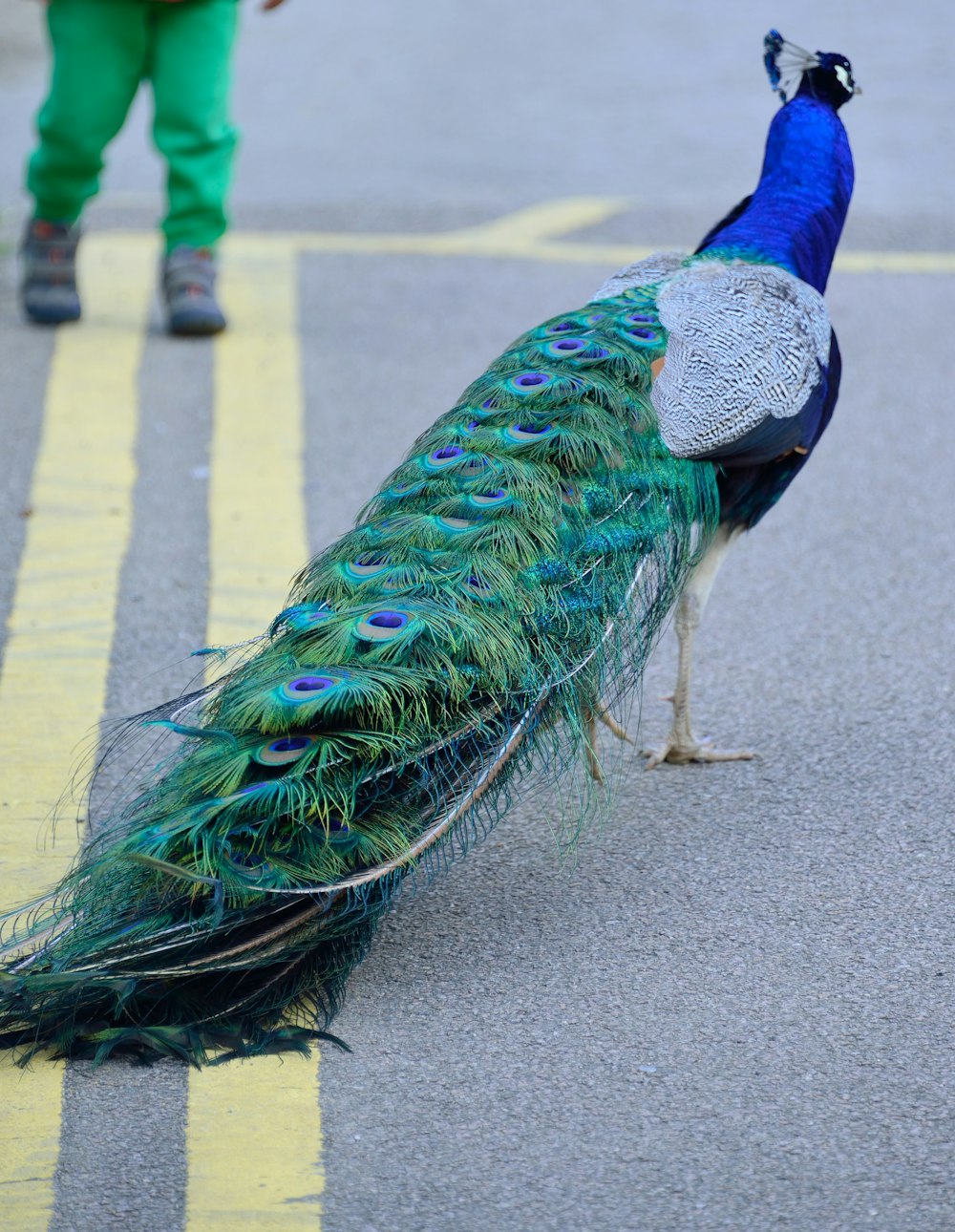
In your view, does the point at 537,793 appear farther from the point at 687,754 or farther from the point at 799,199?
the point at 799,199

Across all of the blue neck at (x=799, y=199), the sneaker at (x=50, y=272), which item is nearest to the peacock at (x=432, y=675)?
the blue neck at (x=799, y=199)

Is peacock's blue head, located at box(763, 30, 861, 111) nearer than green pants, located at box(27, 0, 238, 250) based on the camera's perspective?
Yes

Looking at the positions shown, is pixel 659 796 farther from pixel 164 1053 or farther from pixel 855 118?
pixel 855 118

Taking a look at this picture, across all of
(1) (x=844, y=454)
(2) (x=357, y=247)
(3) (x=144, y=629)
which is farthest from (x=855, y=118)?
(3) (x=144, y=629)

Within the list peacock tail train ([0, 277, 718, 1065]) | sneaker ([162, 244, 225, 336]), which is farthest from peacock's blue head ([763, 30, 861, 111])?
sneaker ([162, 244, 225, 336])

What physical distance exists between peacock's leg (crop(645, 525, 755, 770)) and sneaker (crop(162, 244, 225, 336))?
2851 millimetres

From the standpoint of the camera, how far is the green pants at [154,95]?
5422 mm

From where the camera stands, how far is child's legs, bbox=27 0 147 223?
5406 mm

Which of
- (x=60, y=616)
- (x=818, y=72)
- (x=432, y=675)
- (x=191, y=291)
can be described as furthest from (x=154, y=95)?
(x=432, y=675)

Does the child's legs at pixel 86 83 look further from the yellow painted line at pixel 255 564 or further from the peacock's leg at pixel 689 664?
the peacock's leg at pixel 689 664

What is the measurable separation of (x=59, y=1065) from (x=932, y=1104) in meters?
1.34

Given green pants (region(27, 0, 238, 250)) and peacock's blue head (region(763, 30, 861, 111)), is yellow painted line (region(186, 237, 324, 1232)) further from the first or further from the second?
peacock's blue head (region(763, 30, 861, 111))

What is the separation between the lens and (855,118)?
866 cm

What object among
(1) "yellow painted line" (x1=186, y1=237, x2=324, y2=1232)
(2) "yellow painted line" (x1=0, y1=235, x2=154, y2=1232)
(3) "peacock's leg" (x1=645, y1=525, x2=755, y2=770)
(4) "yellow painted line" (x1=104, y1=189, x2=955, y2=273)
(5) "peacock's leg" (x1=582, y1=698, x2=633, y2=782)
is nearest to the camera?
(1) "yellow painted line" (x1=186, y1=237, x2=324, y2=1232)
